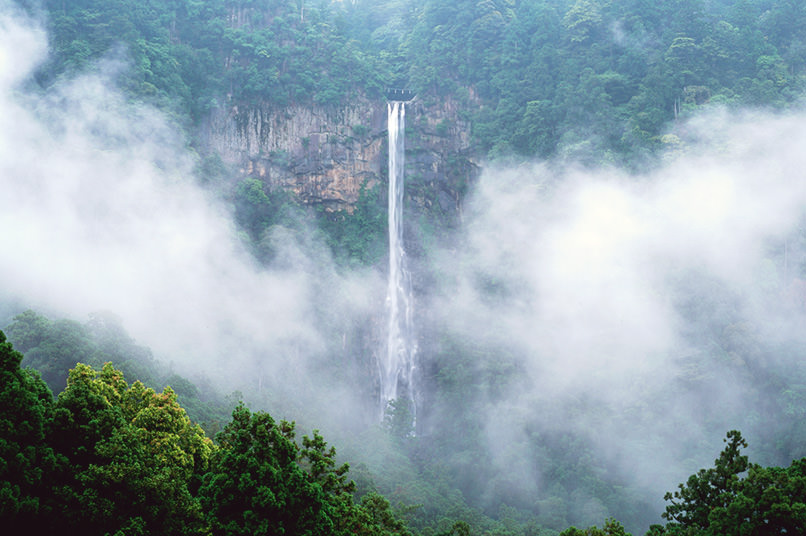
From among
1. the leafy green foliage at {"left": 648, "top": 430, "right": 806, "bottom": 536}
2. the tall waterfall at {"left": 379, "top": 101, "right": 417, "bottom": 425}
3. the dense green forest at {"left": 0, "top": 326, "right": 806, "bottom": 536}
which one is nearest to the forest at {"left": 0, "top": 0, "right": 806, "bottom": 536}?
the tall waterfall at {"left": 379, "top": 101, "right": 417, "bottom": 425}

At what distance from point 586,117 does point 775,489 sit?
31.4m

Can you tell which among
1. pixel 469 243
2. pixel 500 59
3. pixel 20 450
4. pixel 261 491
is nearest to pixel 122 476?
pixel 20 450

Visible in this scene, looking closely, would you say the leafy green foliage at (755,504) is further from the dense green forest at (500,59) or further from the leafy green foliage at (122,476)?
the dense green forest at (500,59)

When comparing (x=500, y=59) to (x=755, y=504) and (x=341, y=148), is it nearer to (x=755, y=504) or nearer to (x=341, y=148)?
(x=341, y=148)

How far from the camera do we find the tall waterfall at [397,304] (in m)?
40.3

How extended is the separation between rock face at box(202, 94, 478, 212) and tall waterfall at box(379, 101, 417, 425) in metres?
0.65

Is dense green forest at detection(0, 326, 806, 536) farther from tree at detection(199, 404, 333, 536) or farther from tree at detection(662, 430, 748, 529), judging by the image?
tree at detection(662, 430, 748, 529)

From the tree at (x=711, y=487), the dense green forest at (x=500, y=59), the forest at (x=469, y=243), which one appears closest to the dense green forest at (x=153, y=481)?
the tree at (x=711, y=487)

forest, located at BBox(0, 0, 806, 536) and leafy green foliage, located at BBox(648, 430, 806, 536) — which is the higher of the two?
forest, located at BBox(0, 0, 806, 536)

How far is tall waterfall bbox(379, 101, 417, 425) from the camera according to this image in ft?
132

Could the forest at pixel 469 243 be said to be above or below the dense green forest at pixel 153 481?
above

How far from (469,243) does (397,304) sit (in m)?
6.03

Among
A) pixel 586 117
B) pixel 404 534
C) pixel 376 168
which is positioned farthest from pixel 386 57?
pixel 404 534

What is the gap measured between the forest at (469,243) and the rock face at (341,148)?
0.54m
